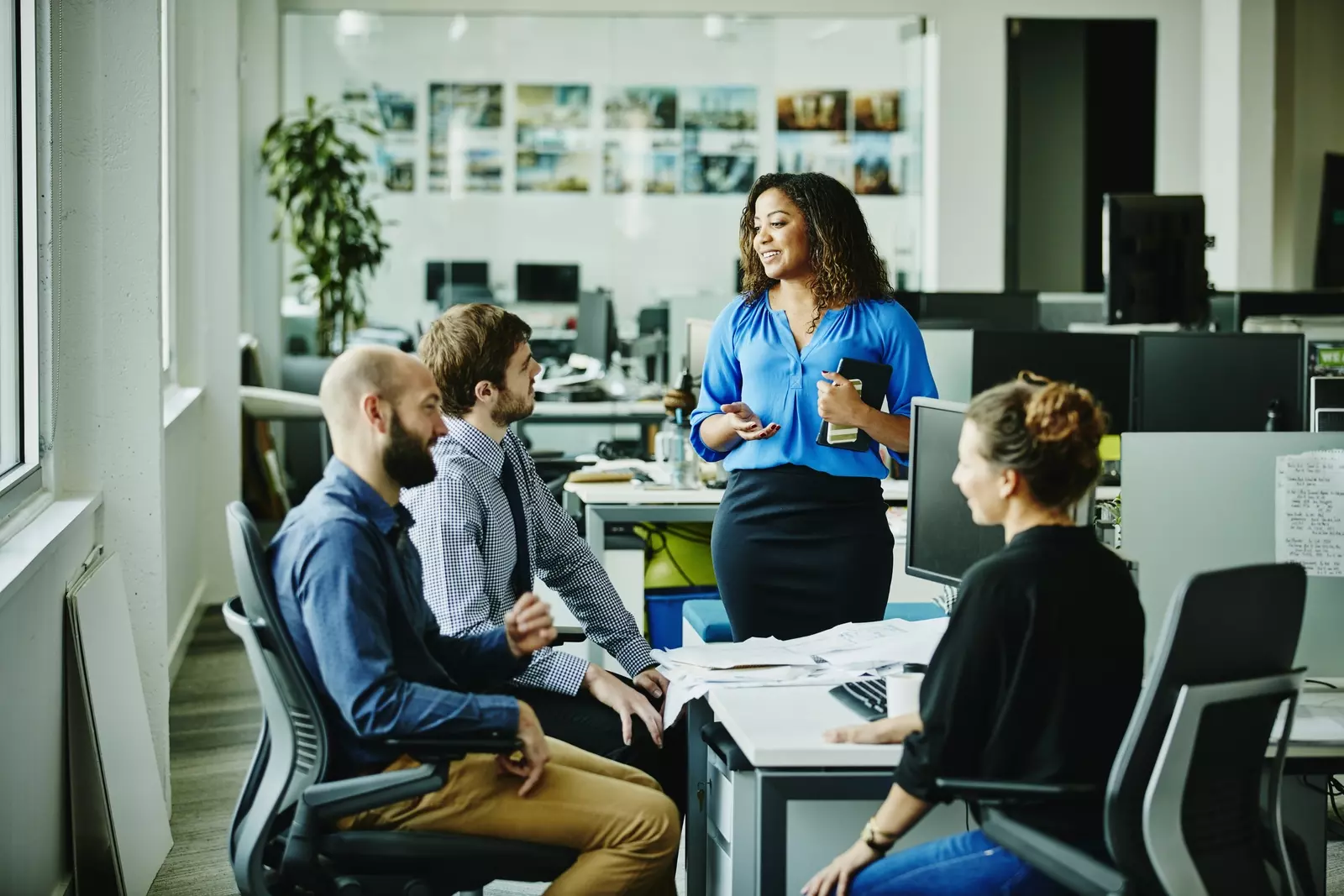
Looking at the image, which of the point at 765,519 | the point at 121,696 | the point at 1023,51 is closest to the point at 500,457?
the point at 765,519

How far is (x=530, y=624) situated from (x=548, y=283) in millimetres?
7160

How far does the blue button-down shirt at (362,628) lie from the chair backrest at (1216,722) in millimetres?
892

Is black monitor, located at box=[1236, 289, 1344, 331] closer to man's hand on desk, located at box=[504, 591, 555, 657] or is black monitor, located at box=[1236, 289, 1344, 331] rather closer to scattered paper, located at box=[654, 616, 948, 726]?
scattered paper, located at box=[654, 616, 948, 726]

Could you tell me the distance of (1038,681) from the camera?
6.52ft

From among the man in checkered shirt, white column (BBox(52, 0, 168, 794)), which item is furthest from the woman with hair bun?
white column (BBox(52, 0, 168, 794))

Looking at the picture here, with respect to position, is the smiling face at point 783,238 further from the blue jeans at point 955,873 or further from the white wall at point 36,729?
the white wall at point 36,729

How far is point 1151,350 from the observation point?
14.6 feet

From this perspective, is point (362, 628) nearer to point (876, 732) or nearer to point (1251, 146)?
point (876, 732)

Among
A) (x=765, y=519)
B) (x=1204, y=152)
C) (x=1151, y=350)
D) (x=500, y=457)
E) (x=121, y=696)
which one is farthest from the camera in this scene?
(x=1204, y=152)

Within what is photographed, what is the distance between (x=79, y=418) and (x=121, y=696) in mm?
678

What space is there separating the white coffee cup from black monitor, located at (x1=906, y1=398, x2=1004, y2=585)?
1.51 ft

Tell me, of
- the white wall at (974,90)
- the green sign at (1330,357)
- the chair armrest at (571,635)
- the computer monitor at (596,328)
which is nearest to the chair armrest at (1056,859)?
the chair armrest at (571,635)

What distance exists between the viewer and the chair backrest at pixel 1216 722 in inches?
74.3

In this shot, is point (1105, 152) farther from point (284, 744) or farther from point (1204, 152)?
point (284, 744)
